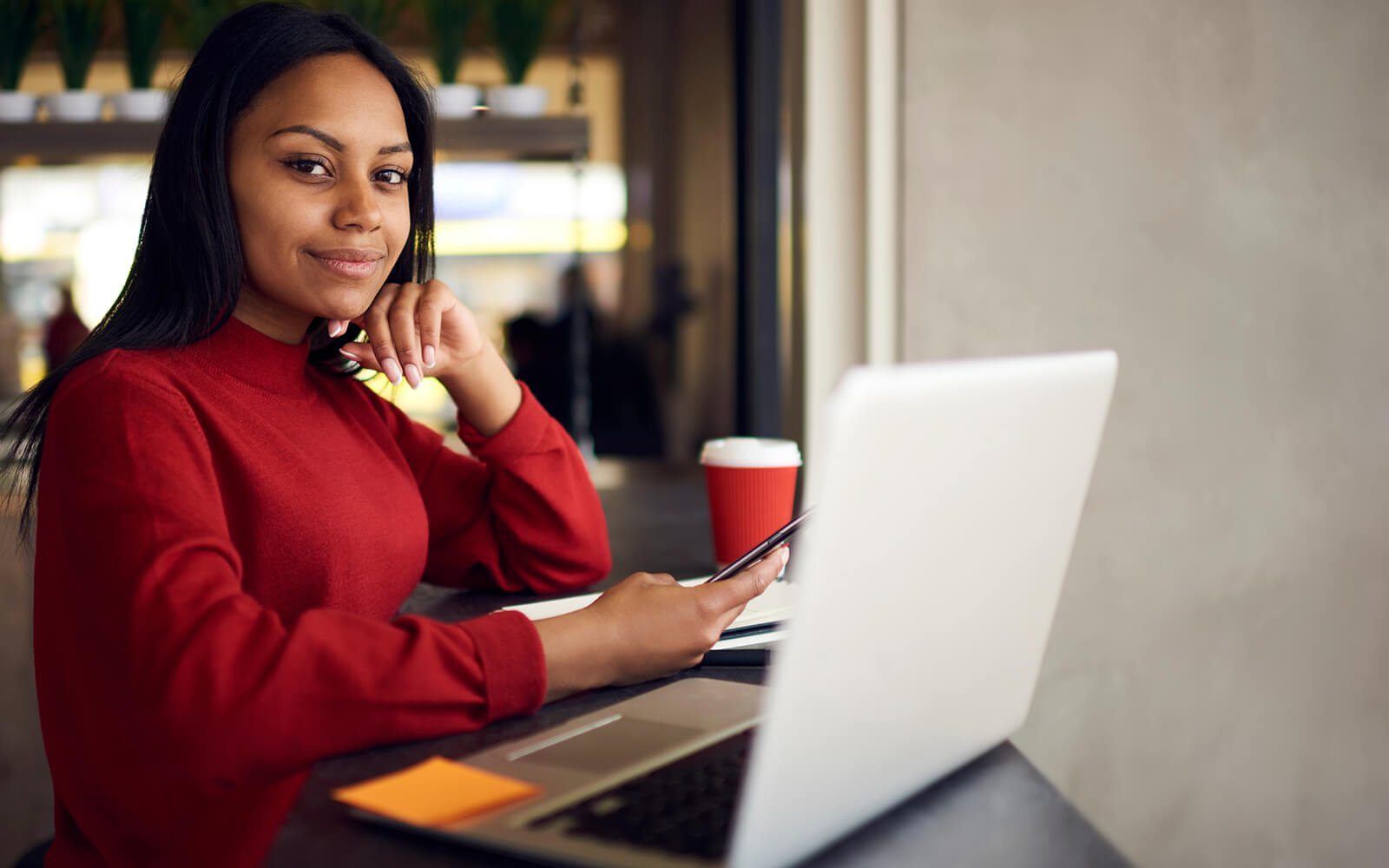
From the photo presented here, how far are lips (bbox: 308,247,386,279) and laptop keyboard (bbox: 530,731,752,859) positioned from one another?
1.76 feet

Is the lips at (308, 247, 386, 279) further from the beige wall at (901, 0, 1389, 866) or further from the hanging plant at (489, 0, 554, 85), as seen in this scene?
the hanging plant at (489, 0, 554, 85)

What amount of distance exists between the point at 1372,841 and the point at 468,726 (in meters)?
1.84

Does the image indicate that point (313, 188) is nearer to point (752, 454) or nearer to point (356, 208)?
point (356, 208)

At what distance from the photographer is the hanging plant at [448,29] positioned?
Result: 209 centimetres

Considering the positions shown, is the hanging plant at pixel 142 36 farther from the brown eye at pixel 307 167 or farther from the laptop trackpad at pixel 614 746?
the laptop trackpad at pixel 614 746

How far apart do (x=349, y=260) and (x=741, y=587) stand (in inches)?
17.4

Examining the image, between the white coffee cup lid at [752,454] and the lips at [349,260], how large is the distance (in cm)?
39

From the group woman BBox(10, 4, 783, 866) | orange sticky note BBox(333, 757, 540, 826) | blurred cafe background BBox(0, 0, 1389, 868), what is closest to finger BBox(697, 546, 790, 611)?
woman BBox(10, 4, 783, 866)

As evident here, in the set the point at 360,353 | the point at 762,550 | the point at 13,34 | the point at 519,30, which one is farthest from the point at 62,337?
the point at 762,550

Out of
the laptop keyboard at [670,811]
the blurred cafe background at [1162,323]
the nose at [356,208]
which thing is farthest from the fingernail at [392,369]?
the blurred cafe background at [1162,323]

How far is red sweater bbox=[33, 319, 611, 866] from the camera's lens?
0.59 metres

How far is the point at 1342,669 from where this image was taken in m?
1.83

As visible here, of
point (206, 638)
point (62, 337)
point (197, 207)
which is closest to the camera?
point (206, 638)

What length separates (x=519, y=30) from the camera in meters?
2.12
